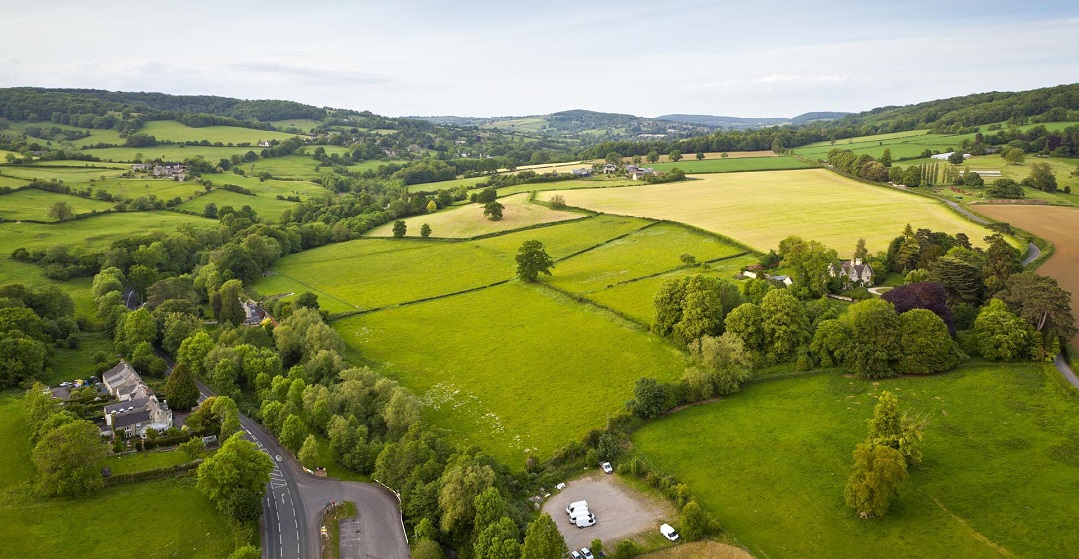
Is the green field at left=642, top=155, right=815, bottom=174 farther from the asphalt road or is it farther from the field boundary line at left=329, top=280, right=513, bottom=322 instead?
the asphalt road

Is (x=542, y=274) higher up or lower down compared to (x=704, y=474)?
higher up

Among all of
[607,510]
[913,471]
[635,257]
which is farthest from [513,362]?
[635,257]

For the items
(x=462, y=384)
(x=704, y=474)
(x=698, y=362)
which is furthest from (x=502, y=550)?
(x=698, y=362)

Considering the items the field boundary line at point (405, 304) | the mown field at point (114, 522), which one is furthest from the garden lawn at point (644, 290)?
the mown field at point (114, 522)

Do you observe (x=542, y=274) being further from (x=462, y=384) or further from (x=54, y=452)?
(x=54, y=452)

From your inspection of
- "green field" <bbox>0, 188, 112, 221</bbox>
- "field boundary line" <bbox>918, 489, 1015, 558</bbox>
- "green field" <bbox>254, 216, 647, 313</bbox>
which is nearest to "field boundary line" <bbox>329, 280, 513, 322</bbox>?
"green field" <bbox>254, 216, 647, 313</bbox>

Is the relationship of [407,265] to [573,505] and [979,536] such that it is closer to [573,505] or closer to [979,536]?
[573,505]

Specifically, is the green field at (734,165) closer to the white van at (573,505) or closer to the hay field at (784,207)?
the hay field at (784,207)
